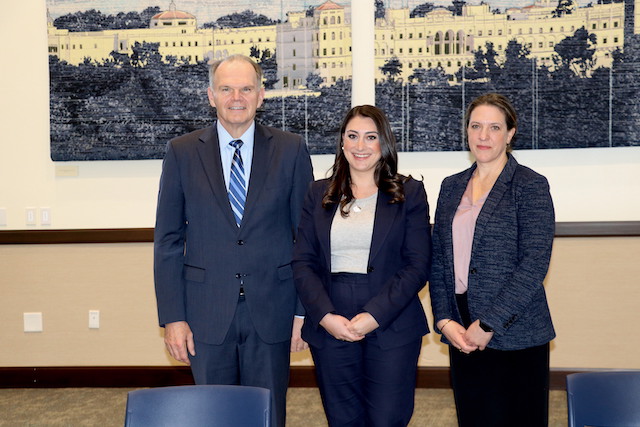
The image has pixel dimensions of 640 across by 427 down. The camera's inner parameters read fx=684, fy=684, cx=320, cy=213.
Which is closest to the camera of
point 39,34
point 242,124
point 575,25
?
point 242,124

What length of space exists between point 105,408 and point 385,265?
8.30 feet

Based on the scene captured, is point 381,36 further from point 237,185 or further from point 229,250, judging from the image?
point 229,250

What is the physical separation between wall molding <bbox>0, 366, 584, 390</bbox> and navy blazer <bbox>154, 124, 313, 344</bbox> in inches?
77.4

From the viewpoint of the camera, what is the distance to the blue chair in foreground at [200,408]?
183cm

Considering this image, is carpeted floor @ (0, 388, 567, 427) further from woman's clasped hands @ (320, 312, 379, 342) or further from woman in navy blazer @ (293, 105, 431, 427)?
woman's clasped hands @ (320, 312, 379, 342)

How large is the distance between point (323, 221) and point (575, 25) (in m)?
2.52

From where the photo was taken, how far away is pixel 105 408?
13.7 feet

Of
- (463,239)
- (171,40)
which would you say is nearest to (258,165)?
(463,239)

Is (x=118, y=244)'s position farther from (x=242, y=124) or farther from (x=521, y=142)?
(x=521, y=142)

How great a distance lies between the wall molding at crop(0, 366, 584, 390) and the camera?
4477 mm

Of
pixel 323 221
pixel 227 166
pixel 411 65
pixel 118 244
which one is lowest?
pixel 118 244

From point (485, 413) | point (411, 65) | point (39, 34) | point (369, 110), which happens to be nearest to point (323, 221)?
point (369, 110)

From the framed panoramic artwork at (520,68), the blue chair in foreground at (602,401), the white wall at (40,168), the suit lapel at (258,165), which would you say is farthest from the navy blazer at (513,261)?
the white wall at (40,168)

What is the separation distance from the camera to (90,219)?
4508 millimetres
